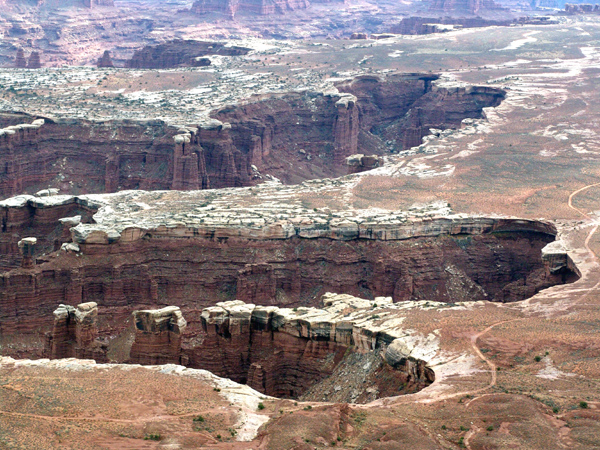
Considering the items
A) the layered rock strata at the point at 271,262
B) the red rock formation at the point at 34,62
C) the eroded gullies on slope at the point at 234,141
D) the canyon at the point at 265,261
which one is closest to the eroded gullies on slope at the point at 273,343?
the canyon at the point at 265,261

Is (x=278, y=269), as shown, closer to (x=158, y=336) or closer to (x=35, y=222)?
(x=158, y=336)

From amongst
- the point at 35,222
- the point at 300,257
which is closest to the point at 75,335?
the point at 300,257

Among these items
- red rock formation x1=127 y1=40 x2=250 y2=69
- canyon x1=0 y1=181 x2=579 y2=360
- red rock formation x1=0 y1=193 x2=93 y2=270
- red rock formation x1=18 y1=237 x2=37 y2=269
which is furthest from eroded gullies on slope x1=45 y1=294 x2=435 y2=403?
red rock formation x1=127 y1=40 x2=250 y2=69

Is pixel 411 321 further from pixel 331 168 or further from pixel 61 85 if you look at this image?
pixel 61 85

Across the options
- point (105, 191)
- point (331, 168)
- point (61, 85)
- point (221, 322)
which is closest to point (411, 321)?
point (221, 322)

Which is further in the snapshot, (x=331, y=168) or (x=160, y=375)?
(x=331, y=168)

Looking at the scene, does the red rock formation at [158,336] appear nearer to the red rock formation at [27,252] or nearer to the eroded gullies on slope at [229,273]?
the eroded gullies on slope at [229,273]
